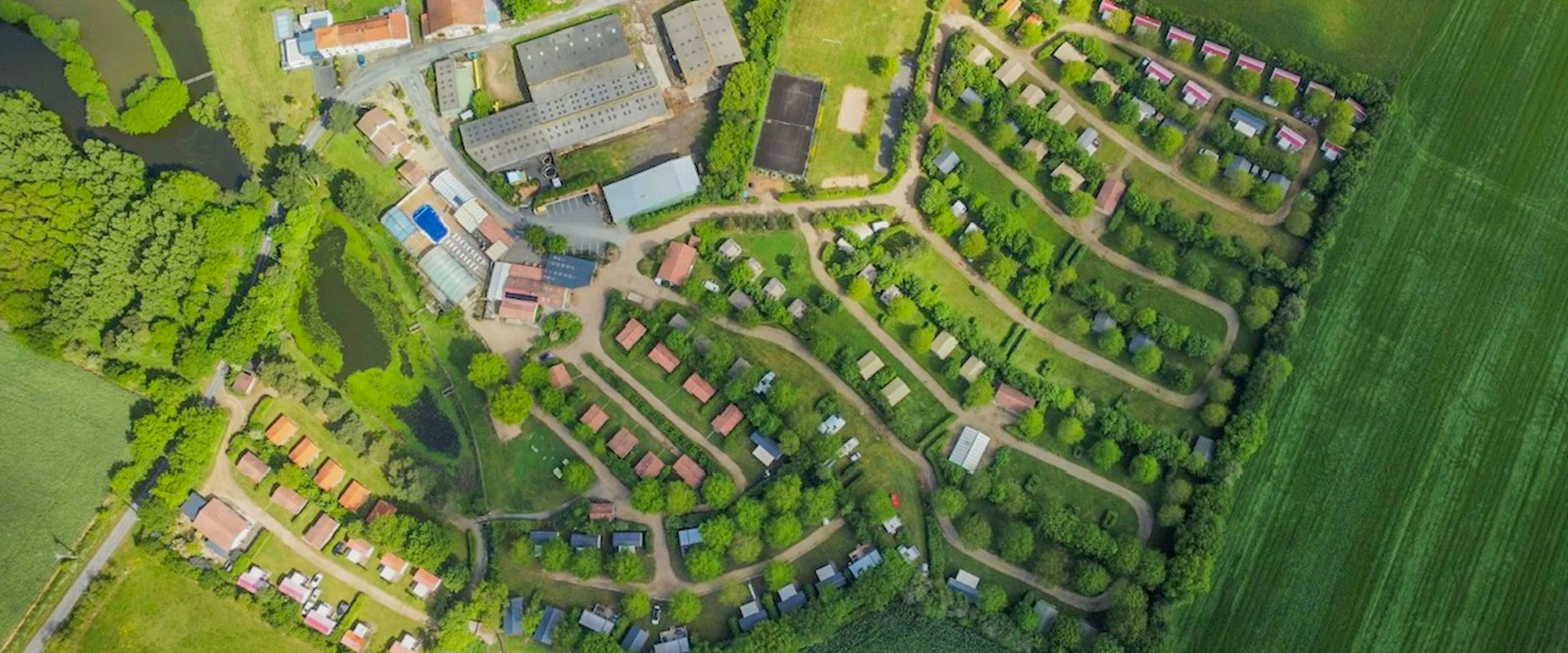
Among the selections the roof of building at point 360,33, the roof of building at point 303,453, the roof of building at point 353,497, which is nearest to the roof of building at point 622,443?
the roof of building at point 353,497

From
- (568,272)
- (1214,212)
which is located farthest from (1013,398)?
(568,272)

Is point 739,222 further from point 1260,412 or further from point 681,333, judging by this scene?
point 1260,412

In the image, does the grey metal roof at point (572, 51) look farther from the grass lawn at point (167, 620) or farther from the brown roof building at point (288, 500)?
the grass lawn at point (167, 620)

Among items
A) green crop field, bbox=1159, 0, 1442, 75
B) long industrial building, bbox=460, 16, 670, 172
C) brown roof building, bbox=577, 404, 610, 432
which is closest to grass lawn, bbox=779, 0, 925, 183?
long industrial building, bbox=460, 16, 670, 172

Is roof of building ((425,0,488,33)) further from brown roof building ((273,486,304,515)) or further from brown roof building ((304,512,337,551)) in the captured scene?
brown roof building ((304,512,337,551))

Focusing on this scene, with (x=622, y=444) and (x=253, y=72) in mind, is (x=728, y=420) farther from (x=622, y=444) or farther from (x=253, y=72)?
(x=253, y=72)

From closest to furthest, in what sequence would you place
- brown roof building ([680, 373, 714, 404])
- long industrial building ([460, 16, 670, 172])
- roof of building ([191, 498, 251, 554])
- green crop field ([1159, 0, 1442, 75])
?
1. roof of building ([191, 498, 251, 554])
2. brown roof building ([680, 373, 714, 404])
3. long industrial building ([460, 16, 670, 172])
4. green crop field ([1159, 0, 1442, 75])

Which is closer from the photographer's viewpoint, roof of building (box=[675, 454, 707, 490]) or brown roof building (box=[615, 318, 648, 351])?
roof of building (box=[675, 454, 707, 490])
